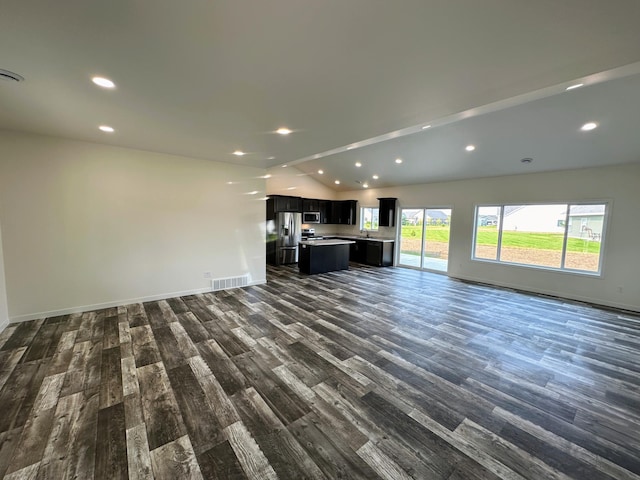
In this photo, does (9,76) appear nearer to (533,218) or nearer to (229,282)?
(229,282)

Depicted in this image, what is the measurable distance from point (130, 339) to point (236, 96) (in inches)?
126

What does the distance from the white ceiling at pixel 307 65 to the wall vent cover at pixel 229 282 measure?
2898mm

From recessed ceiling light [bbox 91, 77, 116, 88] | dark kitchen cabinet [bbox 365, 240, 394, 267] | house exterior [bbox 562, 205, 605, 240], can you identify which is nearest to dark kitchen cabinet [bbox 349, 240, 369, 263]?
dark kitchen cabinet [bbox 365, 240, 394, 267]

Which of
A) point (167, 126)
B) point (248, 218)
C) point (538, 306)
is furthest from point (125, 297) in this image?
point (538, 306)

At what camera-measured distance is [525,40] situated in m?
1.64

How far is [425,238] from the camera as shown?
7.98 metres

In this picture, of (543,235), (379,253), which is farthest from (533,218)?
(379,253)

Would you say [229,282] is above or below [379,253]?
below

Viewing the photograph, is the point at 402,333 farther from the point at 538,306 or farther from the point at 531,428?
the point at 538,306

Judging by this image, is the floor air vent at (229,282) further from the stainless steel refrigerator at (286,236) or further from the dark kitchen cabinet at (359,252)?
the dark kitchen cabinet at (359,252)

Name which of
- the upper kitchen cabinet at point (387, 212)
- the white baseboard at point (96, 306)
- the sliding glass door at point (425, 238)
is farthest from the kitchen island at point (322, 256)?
the white baseboard at point (96, 306)

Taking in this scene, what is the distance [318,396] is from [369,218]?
8003 mm

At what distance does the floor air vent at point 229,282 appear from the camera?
541 cm

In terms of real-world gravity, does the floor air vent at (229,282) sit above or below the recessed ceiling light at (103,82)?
below
